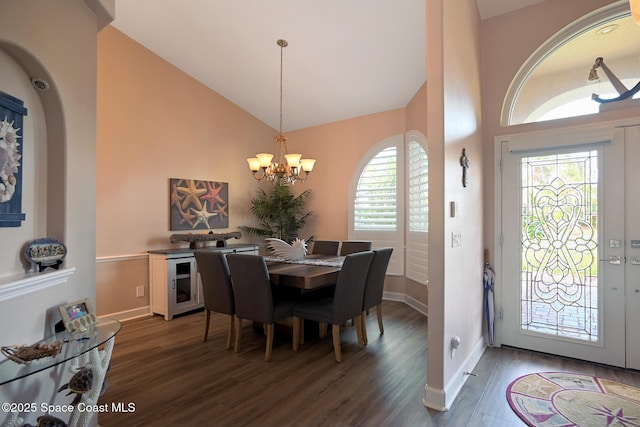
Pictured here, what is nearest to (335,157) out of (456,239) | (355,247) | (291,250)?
(355,247)

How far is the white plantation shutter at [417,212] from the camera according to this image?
4.42 meters

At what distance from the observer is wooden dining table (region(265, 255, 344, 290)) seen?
9.84 ft

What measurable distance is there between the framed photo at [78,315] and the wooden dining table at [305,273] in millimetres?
1544

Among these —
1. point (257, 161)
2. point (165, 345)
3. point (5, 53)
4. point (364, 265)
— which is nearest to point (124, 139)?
point (257, 161)

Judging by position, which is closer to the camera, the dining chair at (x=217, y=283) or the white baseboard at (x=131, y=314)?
the dining chair at (x=217, y=283)

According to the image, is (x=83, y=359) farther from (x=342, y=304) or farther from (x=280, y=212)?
(x=280, y=212)

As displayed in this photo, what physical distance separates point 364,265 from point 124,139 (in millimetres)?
3528

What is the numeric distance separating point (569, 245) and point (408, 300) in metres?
2.38

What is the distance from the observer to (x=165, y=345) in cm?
344

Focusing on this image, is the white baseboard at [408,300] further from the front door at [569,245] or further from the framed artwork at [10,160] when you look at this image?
the framed artwork at [10,160]

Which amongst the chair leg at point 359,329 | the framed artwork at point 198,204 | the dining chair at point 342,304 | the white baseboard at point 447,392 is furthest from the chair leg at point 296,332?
the framed artwork at point 198,204

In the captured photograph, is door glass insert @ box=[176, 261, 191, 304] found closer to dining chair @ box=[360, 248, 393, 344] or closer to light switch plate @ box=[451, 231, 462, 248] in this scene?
dining chair @ box=[360, 248, 393, 344]

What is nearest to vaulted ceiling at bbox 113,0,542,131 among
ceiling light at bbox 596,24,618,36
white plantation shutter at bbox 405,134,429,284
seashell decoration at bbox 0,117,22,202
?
ceiling light at bbox 596,24,618,36

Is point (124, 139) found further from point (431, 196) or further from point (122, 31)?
point (431, 196)
